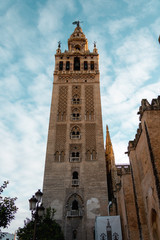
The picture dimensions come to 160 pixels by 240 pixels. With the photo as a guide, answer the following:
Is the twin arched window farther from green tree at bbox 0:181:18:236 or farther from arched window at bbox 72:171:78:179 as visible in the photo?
green tree at bbox 0:181:18:236

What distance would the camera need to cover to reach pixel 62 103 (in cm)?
2530

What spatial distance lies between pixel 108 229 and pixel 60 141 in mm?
9248

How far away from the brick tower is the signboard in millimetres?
1760

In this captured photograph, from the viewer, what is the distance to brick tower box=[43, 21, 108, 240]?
60.7ft

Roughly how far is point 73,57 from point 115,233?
21.5m

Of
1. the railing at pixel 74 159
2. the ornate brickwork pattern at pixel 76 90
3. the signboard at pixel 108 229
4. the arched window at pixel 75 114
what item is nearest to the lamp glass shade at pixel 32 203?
the signboard at pixel 108 229

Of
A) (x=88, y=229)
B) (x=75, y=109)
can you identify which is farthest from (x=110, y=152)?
(x=88, y=229)

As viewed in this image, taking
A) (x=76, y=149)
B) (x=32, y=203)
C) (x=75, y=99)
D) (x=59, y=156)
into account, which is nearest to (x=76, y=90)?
(x=75, y=99)

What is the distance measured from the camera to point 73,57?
30.1m

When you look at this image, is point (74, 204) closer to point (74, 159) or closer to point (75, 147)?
point (74, 159)

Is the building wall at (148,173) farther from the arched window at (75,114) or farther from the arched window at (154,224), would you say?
the arched window at (75,114)

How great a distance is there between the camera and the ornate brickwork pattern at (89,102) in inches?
963

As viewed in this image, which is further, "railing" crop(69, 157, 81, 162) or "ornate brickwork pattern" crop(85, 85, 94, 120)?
"ornate brickwork pattern" crop(85, 85, 94, 120)

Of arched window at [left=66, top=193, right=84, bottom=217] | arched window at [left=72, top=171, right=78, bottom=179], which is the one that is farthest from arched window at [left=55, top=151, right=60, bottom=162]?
arched window at [left=66, top=193, right=84, bottom=217]
